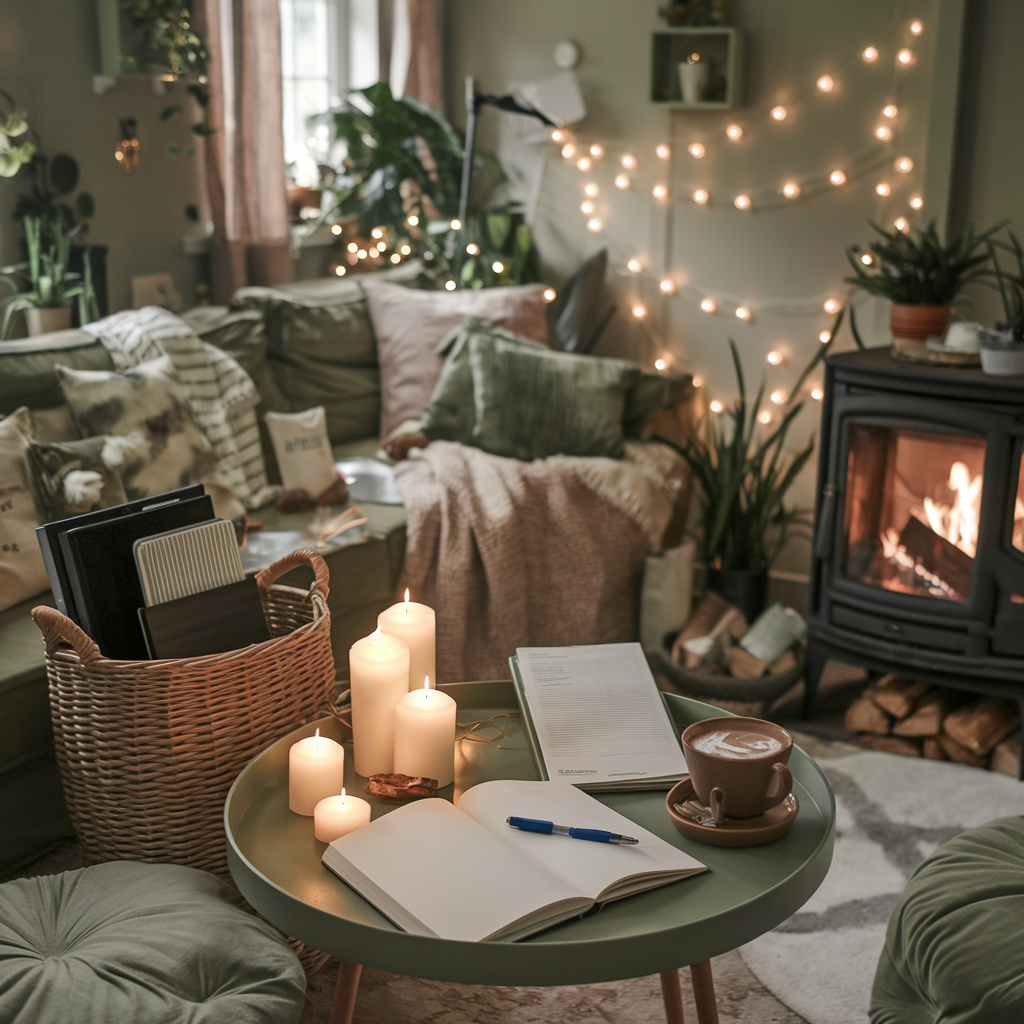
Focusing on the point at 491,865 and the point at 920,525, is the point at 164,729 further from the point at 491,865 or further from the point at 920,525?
the point at 920,525

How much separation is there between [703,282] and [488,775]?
2.24 m

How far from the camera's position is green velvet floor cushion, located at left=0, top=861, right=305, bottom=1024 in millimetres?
1117

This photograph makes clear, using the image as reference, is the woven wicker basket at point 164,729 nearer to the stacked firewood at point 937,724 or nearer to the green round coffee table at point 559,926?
the green round coffee table at point 559,926

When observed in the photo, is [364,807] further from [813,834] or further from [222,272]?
[222,272]

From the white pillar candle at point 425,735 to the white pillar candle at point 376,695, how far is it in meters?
0.02

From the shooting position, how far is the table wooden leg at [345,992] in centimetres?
133

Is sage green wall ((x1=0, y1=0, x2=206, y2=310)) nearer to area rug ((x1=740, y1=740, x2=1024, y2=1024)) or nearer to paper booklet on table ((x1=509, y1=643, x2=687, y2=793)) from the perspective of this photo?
paper booklet on table ((x1=509, y1=643, x2=687, y2=793))

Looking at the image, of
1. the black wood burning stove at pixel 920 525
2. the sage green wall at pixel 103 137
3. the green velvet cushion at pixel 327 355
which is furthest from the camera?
the green velvet cushion at pixel 327 355

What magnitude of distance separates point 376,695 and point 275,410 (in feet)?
5.65

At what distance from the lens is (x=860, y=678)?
9.48 ft

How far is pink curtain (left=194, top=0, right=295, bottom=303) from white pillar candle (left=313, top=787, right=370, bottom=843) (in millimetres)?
2269

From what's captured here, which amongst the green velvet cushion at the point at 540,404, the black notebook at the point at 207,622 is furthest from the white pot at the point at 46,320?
the black notebook at the point at 207,622

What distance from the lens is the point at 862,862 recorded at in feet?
6.75

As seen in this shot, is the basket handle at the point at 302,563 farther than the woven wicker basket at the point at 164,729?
Yes
